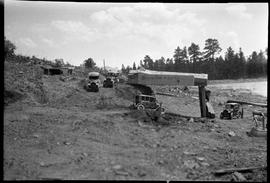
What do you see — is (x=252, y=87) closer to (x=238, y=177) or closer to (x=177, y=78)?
(x=177, y=78)

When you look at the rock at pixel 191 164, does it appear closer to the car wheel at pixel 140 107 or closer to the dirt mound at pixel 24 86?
the car wheel at pixel 140 107

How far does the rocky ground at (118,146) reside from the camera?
23.6ft

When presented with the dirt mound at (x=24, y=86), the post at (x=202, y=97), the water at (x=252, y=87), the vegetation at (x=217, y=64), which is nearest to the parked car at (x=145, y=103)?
the post at (x=202, y=97)

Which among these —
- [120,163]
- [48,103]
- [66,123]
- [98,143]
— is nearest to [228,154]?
[120,163]

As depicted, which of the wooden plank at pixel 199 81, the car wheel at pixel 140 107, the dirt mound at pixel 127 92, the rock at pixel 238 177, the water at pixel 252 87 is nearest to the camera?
the rock at pixel 238 177

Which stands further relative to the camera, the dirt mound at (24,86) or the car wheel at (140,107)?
the car wheel at (140,107)

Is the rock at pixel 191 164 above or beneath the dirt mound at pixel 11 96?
beneath

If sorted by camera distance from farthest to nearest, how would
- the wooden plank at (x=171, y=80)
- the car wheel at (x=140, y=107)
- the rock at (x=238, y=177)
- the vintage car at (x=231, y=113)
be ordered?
the vintage car at (x=231, y=113), the car wheel at (x=140, y=107), the wooden plank at (x=171, y=80), the rock at (x=238, y=177)

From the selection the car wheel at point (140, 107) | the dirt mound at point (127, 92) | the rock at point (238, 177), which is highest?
the dirt mound at point (127, 92)

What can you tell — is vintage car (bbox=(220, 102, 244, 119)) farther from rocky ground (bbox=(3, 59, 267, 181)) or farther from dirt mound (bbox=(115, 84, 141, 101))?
dirt mound (bbox=(115, 84, 141, 101))

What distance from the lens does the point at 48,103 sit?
51.4 feet

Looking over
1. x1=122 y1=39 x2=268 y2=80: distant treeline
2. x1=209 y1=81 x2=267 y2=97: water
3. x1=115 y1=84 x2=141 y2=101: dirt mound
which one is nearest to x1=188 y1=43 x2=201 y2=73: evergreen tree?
x1=122 y1=39 x2=268 y2=80: distant treeline

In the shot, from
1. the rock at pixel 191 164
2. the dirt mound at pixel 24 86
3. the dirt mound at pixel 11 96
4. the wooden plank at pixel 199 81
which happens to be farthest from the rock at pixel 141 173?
the dirt mound at pixel 24 86

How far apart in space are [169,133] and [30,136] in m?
5.88
